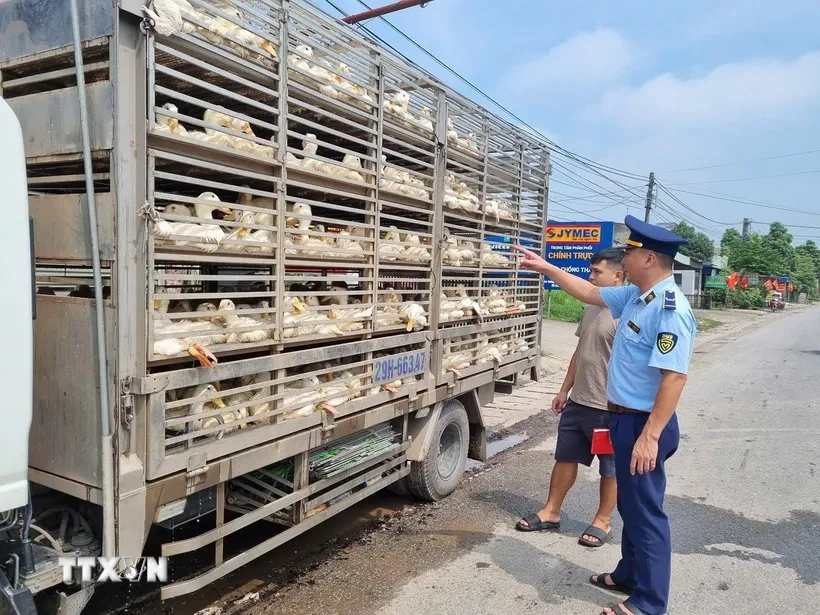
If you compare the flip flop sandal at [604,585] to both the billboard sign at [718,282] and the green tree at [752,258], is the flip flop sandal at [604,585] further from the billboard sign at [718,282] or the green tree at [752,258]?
the green tree at [752,258]

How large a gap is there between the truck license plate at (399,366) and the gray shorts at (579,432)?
1104 mm

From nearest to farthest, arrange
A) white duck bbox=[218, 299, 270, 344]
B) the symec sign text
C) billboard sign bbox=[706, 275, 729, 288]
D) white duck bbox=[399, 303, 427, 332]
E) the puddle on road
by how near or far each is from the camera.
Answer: white duck bbox=[218, 299, 270, 344] < white duck bbox=[399, 303, 427, 332] < the puddle on road < the symec sign text < billboard sign bbox=[706, 275, 729, 288]

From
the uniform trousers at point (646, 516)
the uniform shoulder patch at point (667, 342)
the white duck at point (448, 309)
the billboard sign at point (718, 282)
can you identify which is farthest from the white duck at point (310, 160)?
the billboard sign at point (718, 282)

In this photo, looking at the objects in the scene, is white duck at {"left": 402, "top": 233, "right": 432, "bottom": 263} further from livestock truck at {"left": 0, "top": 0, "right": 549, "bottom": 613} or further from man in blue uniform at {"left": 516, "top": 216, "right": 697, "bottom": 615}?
man in blue uniform at {"left": 516, "top": 216, "right": 697, "bottom": 615}

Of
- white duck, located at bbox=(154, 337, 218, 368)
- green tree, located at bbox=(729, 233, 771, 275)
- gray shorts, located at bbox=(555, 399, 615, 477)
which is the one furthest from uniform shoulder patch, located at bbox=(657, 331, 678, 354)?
green tree, located at bbox=(729, 233, 771, 275)

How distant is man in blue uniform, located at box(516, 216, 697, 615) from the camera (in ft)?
9.61

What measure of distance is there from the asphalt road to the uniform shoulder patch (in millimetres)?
1504

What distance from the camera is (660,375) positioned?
3.07m

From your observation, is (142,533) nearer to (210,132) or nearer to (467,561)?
(210,132)

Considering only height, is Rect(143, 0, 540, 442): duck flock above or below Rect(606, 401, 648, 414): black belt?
above

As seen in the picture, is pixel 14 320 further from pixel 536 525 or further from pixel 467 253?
pixel 536 525

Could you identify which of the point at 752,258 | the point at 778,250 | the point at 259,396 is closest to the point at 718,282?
the point at 752,258

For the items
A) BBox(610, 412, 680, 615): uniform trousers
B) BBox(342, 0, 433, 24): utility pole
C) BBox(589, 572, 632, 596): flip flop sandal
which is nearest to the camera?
BBox(610, 412, 680, 615): uniform trousers

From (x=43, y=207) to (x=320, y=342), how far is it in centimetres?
149
